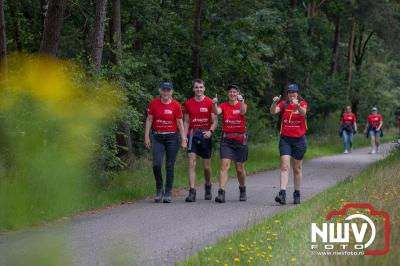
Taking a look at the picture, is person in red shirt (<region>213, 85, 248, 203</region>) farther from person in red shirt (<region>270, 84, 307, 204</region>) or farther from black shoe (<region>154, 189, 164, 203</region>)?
black shoe (<region>154, 189, 164, 203</region>)

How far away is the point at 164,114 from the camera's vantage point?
13320 mm

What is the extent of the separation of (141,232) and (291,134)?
3.86 meters

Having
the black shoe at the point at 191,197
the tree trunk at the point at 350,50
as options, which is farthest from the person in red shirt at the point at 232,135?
the tree trunk at the point at 350,50

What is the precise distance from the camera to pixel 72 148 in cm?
1134

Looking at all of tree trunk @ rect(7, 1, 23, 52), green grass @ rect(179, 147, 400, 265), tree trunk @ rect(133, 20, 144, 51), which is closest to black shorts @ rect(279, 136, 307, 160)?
green grass @ rect(179, 147, 400, 265)

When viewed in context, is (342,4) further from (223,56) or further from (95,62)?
(95,62)

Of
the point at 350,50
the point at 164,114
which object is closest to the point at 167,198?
the point at 164,114

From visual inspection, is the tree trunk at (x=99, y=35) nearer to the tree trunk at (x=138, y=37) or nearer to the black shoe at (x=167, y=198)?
the black shoe at (x=167, y=198)

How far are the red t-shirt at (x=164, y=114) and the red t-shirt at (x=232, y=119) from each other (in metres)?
0.76

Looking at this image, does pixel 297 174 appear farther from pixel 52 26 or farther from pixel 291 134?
pixel 52 26

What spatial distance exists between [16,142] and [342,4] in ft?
88.7

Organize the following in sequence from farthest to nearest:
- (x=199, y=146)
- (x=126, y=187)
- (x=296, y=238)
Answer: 1. (x=126, y=187)
2. (x=199, y=146)
3. (x=296, y=238)

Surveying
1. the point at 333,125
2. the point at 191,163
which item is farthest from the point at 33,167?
the point at 333,125

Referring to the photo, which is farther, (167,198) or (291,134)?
(167,198)
